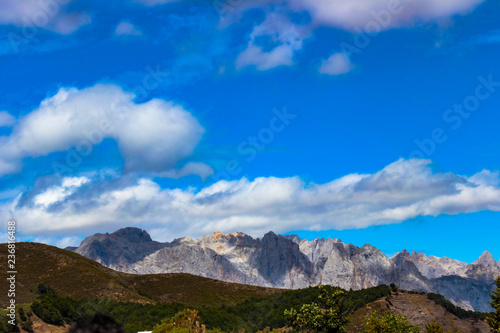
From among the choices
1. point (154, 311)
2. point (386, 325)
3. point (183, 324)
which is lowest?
point (386, 325)

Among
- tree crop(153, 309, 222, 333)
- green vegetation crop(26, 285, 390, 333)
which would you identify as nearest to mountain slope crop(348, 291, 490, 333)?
green vegetation crop(26, 285, 390, 333)

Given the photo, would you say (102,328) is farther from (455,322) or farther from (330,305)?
(455,322)

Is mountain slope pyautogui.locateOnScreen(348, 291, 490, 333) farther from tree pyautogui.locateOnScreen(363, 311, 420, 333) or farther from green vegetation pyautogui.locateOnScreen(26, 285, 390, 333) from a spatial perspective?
tree pyautogui.locateOnScreen(363, 311, 420, 333)

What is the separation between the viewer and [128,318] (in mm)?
155500

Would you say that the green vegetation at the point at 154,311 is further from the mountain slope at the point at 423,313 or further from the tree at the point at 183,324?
the tree at the point at 183,324

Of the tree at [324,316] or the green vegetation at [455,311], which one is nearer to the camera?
the tree at [324,316]

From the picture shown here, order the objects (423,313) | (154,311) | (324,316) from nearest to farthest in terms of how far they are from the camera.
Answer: (324,316)
(154,311)
(423,313)

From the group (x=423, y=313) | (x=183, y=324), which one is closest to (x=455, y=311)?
(x=423, y=313)

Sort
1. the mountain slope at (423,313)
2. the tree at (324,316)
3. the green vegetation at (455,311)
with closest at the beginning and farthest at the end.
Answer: the tree at (324,316), the mountain slope at (423,313), the green vegetation at (455,311)

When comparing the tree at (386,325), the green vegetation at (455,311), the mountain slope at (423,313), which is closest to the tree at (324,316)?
the tree at (386,325)

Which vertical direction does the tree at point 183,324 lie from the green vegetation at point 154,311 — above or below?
below

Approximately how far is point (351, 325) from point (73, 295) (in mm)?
107785

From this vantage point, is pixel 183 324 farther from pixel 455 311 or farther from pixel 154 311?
pixel 455 311

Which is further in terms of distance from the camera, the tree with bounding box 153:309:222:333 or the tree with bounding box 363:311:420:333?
the tree with bounding box 153:309:222:333
